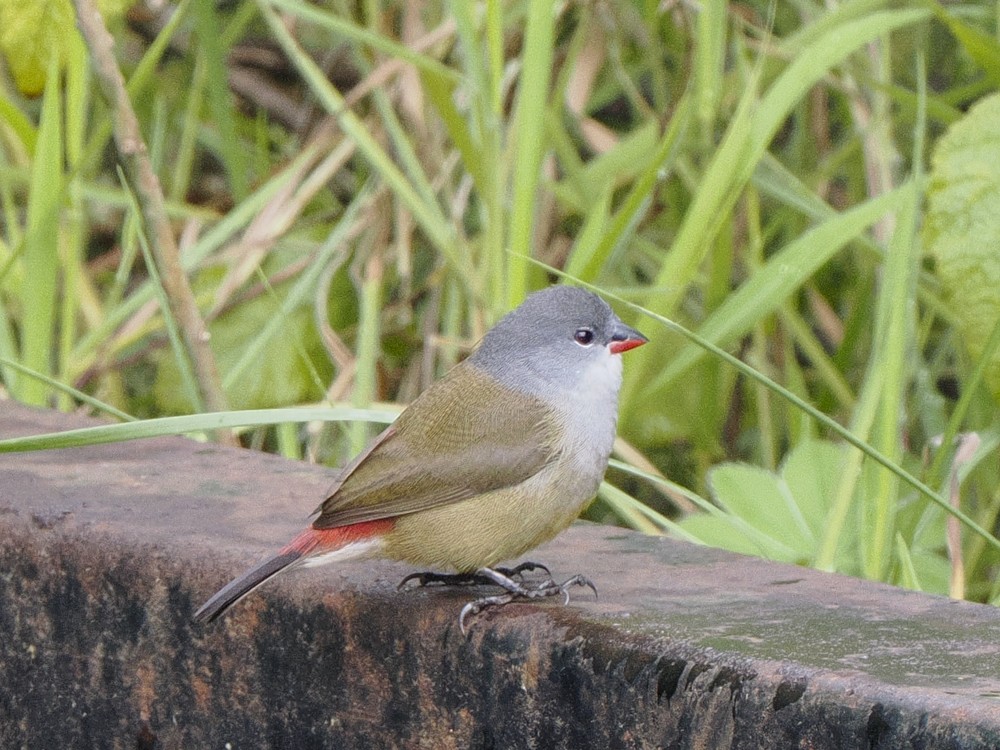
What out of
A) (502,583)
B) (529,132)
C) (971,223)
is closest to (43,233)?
(529,132)

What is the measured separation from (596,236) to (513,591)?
1.31 metres

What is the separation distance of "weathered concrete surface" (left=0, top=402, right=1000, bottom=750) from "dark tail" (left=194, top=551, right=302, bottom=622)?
0.41ft

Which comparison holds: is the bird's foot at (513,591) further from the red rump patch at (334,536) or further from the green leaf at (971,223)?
the green leaf at (971,223)

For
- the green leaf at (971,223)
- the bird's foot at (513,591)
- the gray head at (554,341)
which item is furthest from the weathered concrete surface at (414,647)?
the green leaf at (971,223)

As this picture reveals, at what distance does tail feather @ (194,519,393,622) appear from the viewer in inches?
87.0

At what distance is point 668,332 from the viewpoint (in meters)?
4.10

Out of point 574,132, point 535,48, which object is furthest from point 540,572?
point 574,132

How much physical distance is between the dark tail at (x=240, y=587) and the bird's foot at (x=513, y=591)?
0.28 metres

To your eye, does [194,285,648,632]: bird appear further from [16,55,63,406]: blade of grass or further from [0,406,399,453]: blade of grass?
[16,55,63,406]: blade of grass

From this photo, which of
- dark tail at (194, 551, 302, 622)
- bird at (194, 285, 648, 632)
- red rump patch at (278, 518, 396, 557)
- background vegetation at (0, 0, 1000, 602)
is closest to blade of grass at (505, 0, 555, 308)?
background vegetation at (0, 0, 1000, 602)

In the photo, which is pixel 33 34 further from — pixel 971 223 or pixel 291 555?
pixel 971 223

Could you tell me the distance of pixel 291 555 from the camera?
89.9 inches

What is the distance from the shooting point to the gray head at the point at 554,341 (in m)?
2.73

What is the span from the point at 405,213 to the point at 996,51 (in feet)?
5.41
